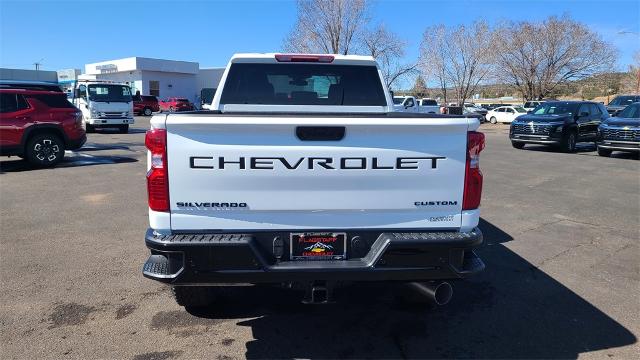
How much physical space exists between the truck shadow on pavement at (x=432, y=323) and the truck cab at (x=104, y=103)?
20.1 meters

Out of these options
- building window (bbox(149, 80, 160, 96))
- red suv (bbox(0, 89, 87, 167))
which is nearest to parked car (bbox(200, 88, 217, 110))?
red suv (bbox(0, 89, 87, 167))

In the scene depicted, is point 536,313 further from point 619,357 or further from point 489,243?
point 489,243

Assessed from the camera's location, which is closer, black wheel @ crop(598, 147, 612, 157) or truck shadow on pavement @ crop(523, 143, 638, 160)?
black wheel @ crop(598, 147, 612, 157)

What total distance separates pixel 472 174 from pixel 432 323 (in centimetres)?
143

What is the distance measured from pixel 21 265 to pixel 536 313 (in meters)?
5.10

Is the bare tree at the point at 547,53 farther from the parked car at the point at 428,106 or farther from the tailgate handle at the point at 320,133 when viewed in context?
the tailgate handle at the point at 320,133

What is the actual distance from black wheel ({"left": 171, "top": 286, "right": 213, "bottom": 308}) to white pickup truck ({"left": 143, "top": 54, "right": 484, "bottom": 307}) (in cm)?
76

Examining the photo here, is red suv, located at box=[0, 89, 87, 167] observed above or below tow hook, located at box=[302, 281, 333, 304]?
above

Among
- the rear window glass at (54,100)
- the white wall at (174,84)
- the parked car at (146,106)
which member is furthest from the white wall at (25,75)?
the rear window glass at (54,100)

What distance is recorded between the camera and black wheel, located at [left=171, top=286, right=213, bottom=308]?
3.78m

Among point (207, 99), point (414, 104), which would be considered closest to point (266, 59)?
point (207, 99)

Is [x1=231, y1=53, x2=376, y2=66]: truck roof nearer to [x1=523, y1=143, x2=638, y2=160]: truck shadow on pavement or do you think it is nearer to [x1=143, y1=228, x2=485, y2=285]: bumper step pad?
[x1=143, y1=228, x2=485, y2=285]: bumper step pad

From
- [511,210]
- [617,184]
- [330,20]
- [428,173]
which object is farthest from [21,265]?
[330,20]

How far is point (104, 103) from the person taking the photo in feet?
72.0
